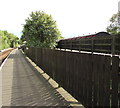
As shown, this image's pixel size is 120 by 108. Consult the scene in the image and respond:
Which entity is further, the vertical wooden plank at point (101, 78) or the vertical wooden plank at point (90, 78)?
the vertical wooden plank at point (90, 78)

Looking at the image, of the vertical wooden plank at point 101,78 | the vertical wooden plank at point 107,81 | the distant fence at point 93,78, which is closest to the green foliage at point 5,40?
the distant fence at point 93,78

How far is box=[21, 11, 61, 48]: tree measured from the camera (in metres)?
19.9

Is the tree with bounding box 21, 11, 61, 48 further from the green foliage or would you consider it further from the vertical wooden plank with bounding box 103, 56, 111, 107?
the green foliage

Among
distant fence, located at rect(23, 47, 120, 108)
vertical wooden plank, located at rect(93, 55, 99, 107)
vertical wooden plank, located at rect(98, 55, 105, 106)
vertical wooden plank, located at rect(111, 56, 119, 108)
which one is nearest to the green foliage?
distant fence, located at rect(23, 47, 120, 108)

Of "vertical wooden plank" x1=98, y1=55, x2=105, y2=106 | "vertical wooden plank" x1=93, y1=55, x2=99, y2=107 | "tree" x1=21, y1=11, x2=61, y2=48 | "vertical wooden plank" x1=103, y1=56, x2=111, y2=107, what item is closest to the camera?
"vertical wooden plank" x1=103, y1=56, x2=111, y2=107

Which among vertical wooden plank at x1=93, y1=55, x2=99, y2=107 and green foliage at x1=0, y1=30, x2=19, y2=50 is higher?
green foliage at x1=0, y1=30, x2=19, y2=50

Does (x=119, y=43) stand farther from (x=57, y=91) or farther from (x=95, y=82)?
(x=95, y=82)

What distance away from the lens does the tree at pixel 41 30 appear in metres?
19.9

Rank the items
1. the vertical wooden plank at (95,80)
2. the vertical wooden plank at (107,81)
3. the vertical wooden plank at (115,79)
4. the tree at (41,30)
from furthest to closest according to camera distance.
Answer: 1. the tree at (41,30)
2. the vertical wooden plank at (95,80)
3. the vertical wooden plank at (107,81)
4. the vertical wooden plank at (115,79)

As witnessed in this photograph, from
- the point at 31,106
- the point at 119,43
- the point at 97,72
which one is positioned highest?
the point at 119,43

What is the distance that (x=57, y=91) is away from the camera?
522 centimetres

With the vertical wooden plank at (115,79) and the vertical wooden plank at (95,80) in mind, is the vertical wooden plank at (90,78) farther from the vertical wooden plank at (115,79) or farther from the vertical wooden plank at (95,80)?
the vertical wooden plank at (115,79)

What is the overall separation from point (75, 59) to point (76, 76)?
1.57 feet

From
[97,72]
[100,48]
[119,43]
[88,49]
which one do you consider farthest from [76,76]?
[88,49]
